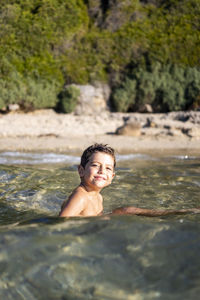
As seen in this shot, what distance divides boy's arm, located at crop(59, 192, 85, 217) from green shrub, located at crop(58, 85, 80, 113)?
441 inches

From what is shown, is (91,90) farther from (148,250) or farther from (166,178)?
(148,250)

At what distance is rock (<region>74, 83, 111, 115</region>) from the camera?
1436 centimetres

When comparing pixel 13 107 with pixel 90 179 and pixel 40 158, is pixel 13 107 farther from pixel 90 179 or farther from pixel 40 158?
pixel 90 179

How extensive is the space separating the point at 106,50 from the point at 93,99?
8.62 ft

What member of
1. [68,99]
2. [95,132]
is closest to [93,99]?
[68,99]

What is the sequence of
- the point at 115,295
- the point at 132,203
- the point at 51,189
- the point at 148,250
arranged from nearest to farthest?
the point at 115,295
the point at 148,250
the point at 132,203
the point at 51,189

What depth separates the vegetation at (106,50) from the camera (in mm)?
14406

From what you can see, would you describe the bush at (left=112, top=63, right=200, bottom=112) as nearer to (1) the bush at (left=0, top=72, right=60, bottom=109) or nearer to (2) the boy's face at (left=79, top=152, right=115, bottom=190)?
(1) the bush at (left=0, top=72, right=60, bottom=109)

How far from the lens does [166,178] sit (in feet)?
18.4

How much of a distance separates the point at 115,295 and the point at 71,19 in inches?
613

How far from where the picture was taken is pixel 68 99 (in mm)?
13961

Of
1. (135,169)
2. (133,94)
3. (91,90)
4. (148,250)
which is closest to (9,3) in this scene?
(91,90)

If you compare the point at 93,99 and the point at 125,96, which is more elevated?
the point at 125,96

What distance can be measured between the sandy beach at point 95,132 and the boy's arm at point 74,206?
6.11 metres
